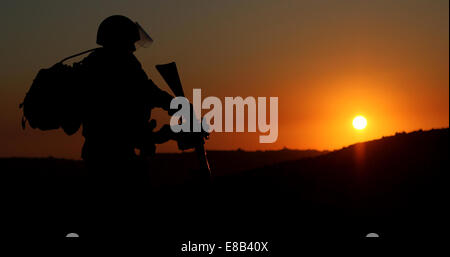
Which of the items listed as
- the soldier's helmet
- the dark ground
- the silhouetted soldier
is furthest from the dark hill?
the soldier's helmet

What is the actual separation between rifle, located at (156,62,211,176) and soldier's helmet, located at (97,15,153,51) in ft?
1.56

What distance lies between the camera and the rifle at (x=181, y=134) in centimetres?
745

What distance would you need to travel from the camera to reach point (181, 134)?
750 centimetres

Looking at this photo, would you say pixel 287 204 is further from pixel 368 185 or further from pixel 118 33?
pixel 368 185

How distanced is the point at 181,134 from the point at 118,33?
1.37 m

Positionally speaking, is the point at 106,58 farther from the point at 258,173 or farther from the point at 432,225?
the point at 258,173

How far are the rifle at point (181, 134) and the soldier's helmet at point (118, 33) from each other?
1.56ft

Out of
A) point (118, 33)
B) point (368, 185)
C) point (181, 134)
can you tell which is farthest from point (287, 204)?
point (368, 185)

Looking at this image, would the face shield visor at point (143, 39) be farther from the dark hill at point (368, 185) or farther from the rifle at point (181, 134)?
the dark hill at point (368, 185)

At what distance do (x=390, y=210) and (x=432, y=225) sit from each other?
219 cm

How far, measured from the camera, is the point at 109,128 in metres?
6.90

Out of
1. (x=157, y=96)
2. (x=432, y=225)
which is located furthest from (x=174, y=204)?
(x=432, y=225)

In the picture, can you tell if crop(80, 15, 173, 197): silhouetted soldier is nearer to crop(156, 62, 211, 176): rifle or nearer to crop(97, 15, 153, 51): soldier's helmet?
crop(97, 15, 153, 51): soldier's helmet

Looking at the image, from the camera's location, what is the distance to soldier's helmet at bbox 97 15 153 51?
707 centimetres
